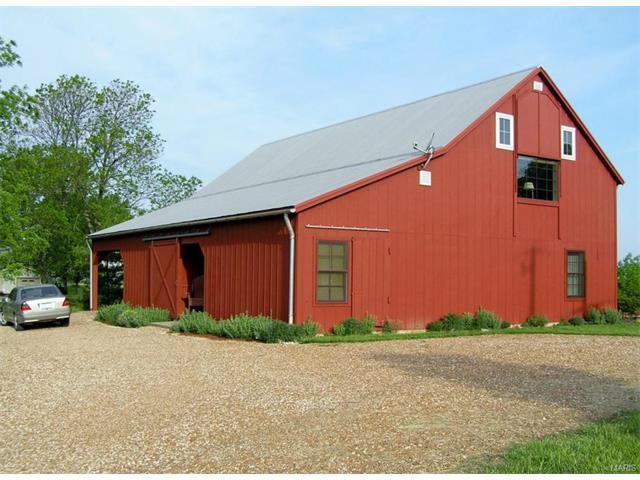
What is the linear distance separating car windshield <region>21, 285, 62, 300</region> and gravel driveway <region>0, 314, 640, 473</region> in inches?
252

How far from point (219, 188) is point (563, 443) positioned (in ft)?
76.3

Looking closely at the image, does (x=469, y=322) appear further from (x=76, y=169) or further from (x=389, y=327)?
(x=76, y=169)

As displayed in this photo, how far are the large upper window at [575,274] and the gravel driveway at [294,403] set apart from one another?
25.0 feet

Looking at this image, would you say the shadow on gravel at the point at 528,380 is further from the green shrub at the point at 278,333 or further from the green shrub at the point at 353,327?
the green shrub at the point at 353,327

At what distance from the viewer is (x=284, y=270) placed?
56.8 ft

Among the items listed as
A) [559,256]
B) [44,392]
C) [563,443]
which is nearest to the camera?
[563,443]

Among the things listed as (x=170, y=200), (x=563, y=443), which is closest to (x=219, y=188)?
(x=170, y=200)

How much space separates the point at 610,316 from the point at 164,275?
14.7 meters

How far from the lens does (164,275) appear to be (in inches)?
902

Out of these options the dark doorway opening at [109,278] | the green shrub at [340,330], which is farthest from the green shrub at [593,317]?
the dark doorway opening at [109,278]

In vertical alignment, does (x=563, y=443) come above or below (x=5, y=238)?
below

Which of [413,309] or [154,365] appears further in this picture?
[413,309]

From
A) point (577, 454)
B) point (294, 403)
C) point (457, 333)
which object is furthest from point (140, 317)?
point (577, 454)

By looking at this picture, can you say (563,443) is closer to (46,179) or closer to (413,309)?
(413,309)
